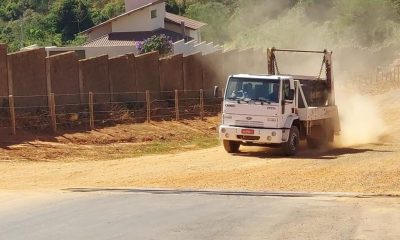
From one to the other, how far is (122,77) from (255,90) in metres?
12.3

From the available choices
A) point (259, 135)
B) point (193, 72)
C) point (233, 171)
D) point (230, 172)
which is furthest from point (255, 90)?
point (193, 72)

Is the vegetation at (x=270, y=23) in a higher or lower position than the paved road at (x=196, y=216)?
higher

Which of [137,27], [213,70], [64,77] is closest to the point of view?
[64,77]

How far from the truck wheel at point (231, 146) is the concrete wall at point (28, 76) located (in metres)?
7.73

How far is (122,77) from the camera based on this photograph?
3647 centimetres

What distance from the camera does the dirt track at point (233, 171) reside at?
1889cm

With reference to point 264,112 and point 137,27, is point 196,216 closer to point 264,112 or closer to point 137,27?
point 264,112

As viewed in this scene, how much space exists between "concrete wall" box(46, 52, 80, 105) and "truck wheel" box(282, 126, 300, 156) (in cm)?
974

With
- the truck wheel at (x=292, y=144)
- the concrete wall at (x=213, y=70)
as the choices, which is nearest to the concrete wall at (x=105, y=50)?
the concrete wall at (x=213, y=70)

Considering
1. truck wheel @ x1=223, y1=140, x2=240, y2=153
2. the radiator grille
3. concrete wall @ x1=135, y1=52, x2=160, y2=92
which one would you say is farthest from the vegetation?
the radiator grille

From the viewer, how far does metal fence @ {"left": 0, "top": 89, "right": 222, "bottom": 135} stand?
93.8 feet

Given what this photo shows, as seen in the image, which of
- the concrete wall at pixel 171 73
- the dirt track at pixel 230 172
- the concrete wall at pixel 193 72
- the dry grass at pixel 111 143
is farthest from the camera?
the concrete wall at pixel 193 72

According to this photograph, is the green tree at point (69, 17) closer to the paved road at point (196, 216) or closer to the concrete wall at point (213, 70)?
the concrete wall at point (213, 70)

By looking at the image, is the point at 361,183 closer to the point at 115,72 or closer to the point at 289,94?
the point at 289,94
